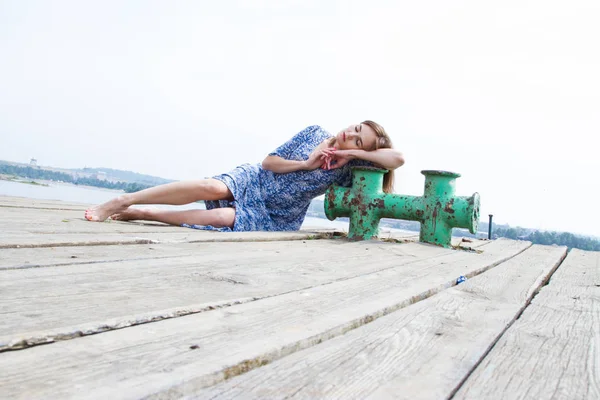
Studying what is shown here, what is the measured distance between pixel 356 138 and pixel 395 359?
3.37m

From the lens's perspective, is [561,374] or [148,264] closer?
[561,374]

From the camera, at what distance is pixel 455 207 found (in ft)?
13.1

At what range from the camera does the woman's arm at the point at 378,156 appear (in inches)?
165

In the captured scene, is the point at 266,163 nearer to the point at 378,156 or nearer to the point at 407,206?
the point at 378,156

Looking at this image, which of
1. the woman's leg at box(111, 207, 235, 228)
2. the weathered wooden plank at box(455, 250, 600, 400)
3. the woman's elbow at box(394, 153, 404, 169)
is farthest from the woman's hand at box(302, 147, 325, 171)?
the weathered wooden plank at box(455, 250, 600, 400)

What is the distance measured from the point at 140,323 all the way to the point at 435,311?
82cm

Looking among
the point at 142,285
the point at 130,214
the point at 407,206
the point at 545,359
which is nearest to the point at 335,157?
the point at 407,206

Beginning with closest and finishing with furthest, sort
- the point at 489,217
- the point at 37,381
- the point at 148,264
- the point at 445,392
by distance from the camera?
the point at 37,381
the point at 445,392
the point at 148,264
the point at 489,217

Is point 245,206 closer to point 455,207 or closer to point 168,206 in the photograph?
point 168,206

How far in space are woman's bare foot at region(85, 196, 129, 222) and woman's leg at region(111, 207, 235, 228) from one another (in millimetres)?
97

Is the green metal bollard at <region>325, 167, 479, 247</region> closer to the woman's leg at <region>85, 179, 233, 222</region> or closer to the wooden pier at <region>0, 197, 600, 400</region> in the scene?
the woman's leg at <region>85, 179, 233, 222</region>

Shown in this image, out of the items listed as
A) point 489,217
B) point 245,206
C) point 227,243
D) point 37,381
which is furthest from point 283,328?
point 489,217

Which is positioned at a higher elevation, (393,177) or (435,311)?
(393,177)

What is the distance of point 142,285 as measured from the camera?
147cm
